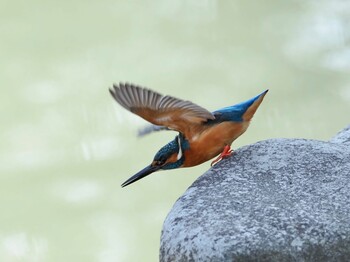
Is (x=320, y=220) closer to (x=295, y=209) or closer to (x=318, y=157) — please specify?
(x=295, y=209)

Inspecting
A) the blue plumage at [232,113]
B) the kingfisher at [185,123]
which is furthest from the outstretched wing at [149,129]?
the blue plumage at [232,113]

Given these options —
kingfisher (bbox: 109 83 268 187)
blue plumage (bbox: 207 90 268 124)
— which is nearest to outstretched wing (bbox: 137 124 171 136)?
kingfisher (bbox: 109 83 268 187)

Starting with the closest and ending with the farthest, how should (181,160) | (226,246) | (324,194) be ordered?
1. (226,246)
2. (324,194)
3. (181,160)

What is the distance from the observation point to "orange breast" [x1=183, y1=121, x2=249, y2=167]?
212 centimetres

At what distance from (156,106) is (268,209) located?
13.9 inches

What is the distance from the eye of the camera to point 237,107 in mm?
2195

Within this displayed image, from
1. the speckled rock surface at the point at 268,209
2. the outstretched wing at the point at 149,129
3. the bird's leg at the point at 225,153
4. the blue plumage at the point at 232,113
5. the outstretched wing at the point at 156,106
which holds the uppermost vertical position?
the outstretched wing at the point at 156,106

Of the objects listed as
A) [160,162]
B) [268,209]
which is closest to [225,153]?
[160,162]

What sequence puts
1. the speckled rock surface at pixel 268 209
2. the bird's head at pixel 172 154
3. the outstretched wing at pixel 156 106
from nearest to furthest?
1. the speckled rock surface at pixel 268 209
2. the outstretched wing at pixel 156 106
3. the bird's head at pixel 172 154

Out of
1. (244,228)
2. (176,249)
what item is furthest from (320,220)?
(176,249)

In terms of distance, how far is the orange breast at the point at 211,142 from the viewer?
6.97 feet

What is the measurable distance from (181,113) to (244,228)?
1.13ft

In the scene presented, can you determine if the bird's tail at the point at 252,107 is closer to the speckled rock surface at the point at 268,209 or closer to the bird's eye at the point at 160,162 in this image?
the speckled rock surface at the point at 268,209

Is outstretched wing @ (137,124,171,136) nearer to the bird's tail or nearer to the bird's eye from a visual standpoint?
the bird's eye
